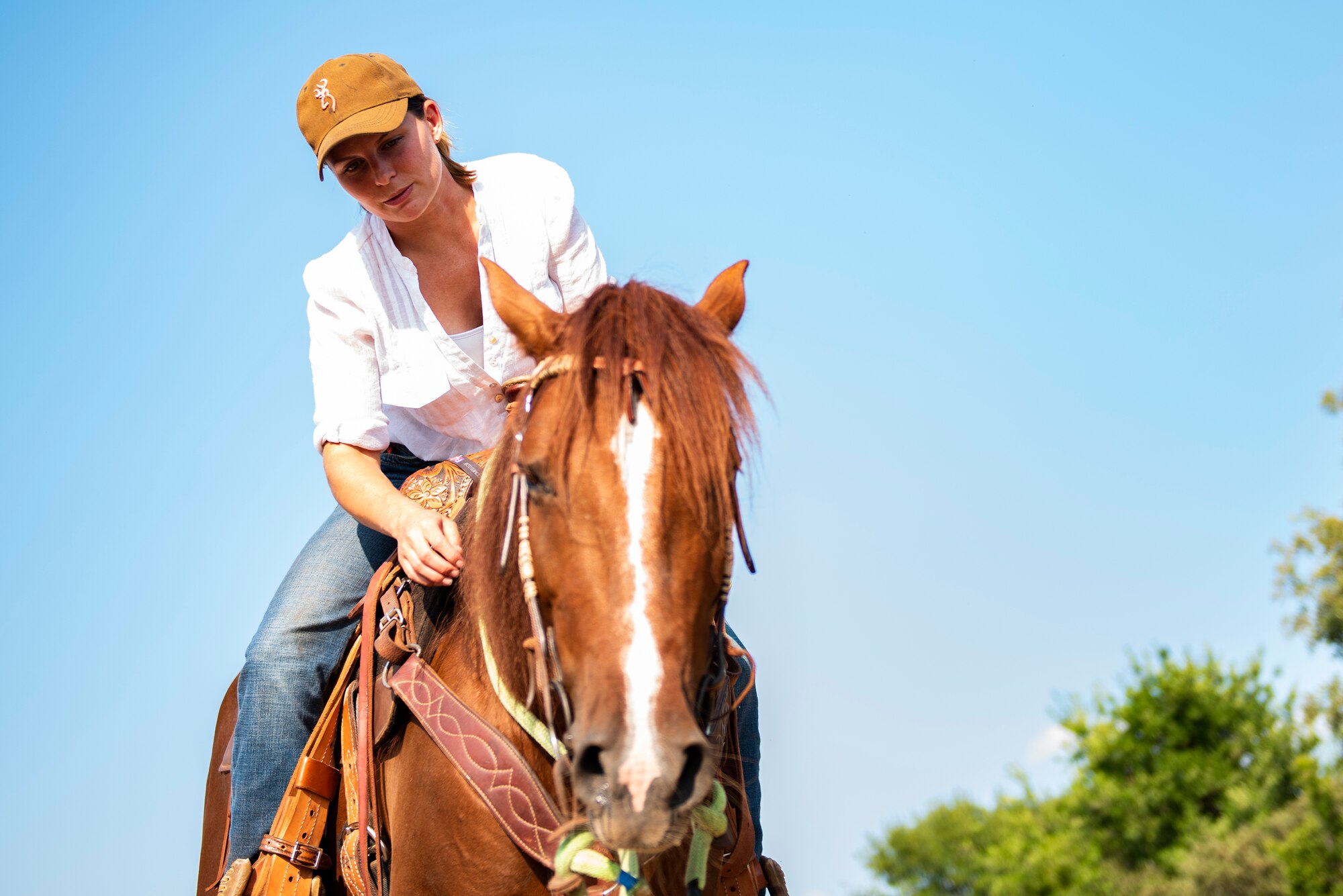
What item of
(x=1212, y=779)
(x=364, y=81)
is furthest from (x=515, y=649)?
(x=1212, y=779)

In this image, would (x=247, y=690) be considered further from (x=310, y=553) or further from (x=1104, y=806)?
(x=1104, y=806)

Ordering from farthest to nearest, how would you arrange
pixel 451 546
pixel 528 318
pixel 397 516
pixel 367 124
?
pixel 367 124 → pixel 397 516 → pixel 451 546 → pixel 528 318

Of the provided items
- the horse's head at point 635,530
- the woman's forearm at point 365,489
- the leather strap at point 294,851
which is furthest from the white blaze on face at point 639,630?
the leather strap at point 294,851

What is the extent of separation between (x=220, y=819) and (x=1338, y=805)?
133ft

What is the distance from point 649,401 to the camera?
306 cm

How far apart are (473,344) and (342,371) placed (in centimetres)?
55

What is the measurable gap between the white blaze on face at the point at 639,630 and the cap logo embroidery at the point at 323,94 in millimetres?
2466

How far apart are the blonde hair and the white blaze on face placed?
2.54m

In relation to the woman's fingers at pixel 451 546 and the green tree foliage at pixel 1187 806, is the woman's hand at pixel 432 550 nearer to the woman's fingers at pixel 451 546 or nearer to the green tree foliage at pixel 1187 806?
the woman's fingers at pixel 451 546

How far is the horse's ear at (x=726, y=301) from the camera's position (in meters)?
3.75

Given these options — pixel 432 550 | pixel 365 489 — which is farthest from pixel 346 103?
pixel 432 550

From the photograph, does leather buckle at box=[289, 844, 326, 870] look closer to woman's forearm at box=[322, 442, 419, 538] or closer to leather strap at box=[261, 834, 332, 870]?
leather strap at box=[261, 834, 332, 870]

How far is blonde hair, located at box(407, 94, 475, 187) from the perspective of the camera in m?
5.05

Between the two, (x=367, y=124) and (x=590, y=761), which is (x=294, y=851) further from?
(x=367, y=124)
